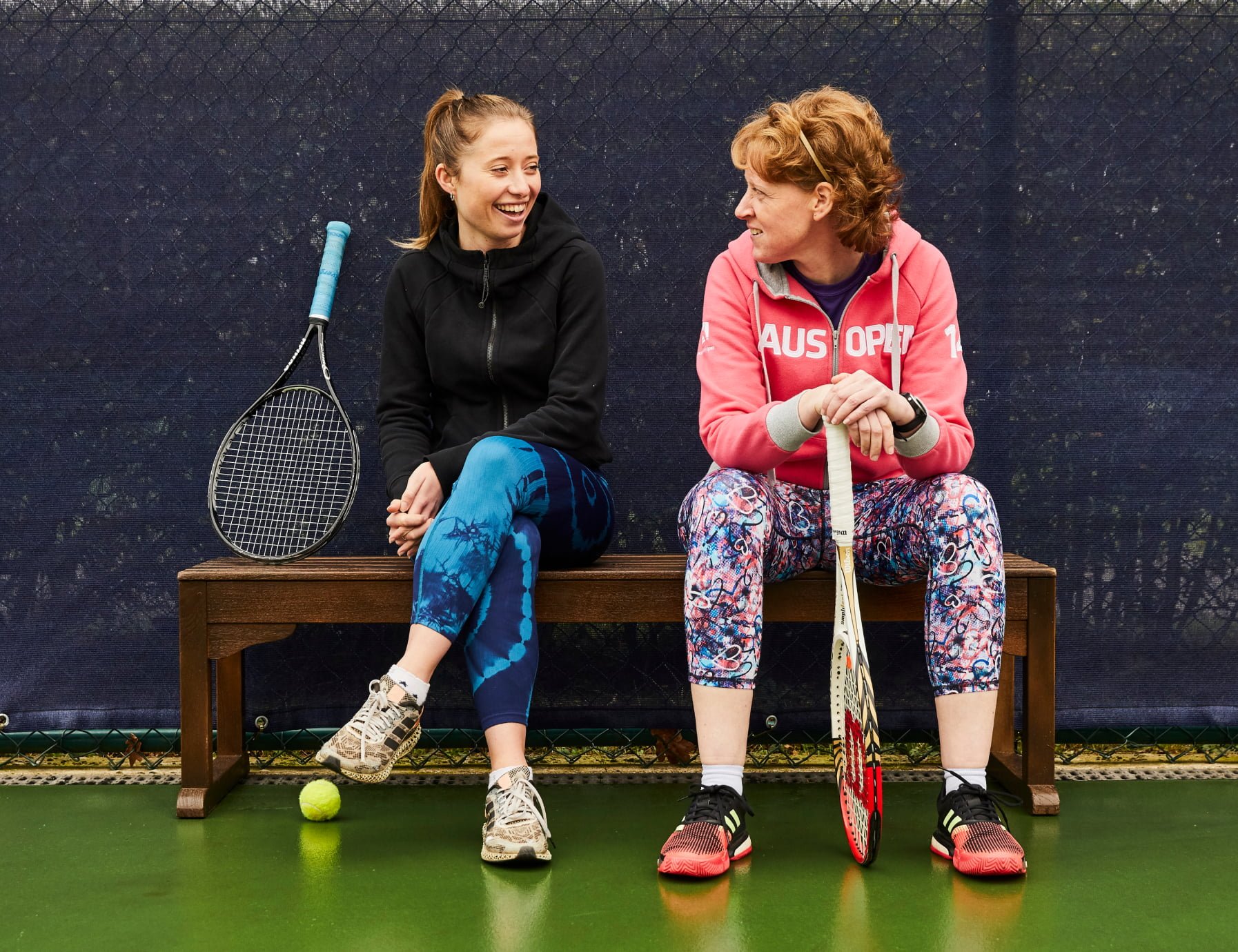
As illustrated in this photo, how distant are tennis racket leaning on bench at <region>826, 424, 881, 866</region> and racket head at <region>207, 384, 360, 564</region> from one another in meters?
1.27

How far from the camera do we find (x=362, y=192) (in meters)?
3.14

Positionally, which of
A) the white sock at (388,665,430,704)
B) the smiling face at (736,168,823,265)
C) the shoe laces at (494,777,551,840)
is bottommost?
the shoe laces at (494,777,551,840)

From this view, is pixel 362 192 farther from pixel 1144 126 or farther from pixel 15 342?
pixel 1144 126

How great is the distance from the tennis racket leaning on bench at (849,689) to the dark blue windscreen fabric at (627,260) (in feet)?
2.93

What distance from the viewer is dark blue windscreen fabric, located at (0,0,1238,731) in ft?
10.1

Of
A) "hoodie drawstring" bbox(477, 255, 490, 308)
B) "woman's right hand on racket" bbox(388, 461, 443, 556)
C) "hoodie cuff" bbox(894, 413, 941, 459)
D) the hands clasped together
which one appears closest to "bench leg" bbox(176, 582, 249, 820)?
"woman's right hand on racket" bbox(388, 461, 443, 556)

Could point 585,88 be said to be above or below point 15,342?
above

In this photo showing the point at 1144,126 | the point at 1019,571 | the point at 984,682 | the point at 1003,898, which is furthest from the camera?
the point at 1144,126

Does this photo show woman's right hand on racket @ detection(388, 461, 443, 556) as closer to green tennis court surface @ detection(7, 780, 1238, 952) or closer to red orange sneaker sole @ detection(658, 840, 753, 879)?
green tennis court surface @ detection(7, 780, 1238, 952)

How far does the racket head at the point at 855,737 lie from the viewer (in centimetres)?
209

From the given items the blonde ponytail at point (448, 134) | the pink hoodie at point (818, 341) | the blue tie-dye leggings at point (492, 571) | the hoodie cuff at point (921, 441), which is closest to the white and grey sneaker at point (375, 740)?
the blue tie-dye leggings at point (492, 571)

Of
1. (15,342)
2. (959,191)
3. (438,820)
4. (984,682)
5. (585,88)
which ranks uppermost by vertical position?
(585,88)

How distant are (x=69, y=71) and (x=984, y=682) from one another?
2574 mm

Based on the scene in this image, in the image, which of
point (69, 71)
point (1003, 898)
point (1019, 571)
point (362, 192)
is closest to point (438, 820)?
point (1003, 898)
